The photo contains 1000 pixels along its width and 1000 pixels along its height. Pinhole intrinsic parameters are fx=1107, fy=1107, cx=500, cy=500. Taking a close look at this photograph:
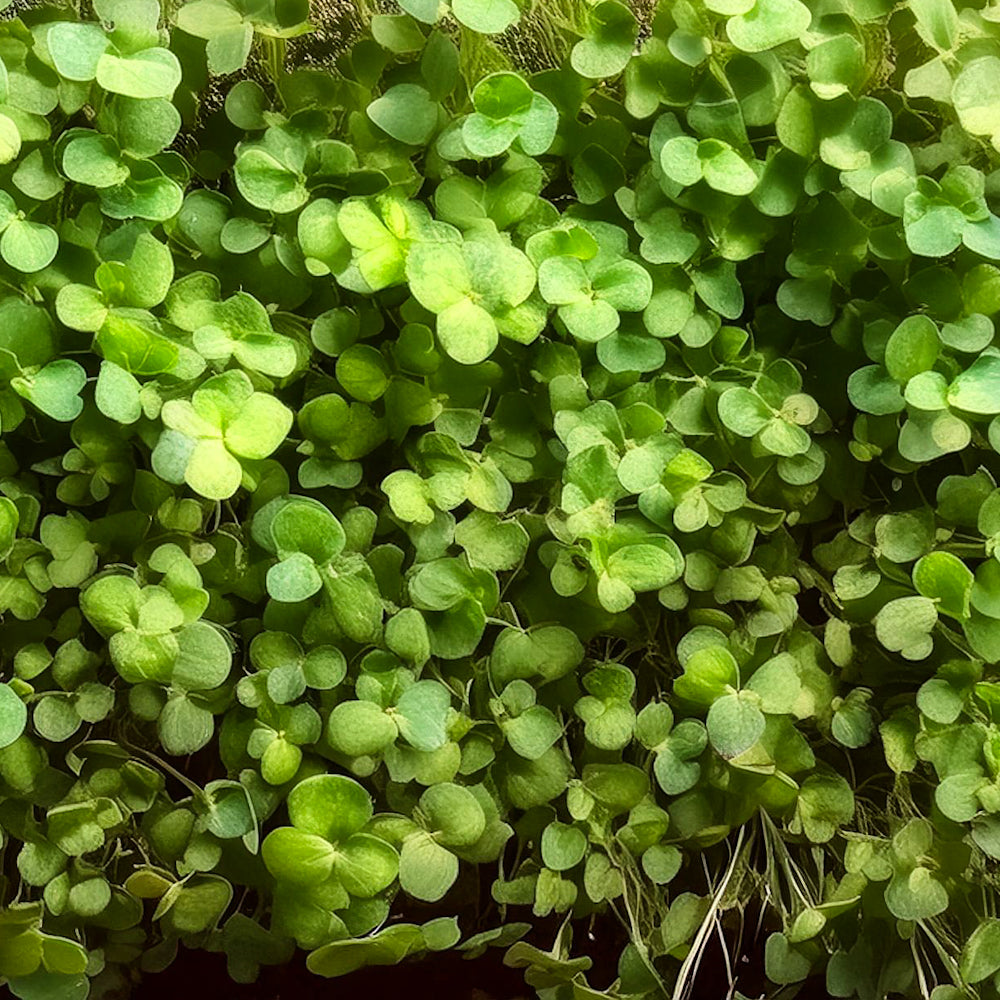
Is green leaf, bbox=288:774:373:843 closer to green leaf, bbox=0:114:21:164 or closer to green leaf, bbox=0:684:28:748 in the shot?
green leaf, bbox=0:684:28:748

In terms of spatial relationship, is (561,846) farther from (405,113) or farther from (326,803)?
(405,113)

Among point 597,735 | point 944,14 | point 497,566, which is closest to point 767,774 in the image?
point 597,735

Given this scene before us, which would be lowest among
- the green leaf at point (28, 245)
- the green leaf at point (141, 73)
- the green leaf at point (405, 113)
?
the green leaf at point (28, 245)

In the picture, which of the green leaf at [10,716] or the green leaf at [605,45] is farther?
the green leaf at [605,45]

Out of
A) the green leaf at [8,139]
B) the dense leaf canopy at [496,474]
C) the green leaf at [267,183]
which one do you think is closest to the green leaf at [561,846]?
the dense leaf canopy at [496,474]

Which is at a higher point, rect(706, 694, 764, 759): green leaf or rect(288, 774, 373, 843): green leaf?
rect(706, 694, 764, 759): green leaf

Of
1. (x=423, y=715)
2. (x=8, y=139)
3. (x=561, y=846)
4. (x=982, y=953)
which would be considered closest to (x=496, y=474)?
(x=423, y=715)

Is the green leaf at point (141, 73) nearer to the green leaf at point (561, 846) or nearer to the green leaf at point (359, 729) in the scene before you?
the green leaf at point (359, 729)

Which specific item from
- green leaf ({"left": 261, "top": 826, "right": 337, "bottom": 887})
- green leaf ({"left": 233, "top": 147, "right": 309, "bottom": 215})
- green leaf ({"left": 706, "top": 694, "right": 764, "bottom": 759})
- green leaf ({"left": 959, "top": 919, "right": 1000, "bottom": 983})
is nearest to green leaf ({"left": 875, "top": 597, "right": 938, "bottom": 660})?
green leaf ({"left": 706, "top": 694, "right": 764, "bottom": 759})

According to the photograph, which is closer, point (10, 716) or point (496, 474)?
point (10, 716)

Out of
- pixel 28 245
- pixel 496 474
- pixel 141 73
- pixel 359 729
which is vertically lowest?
pixel 359 729

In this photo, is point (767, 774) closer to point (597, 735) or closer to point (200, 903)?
point (597, 735)
